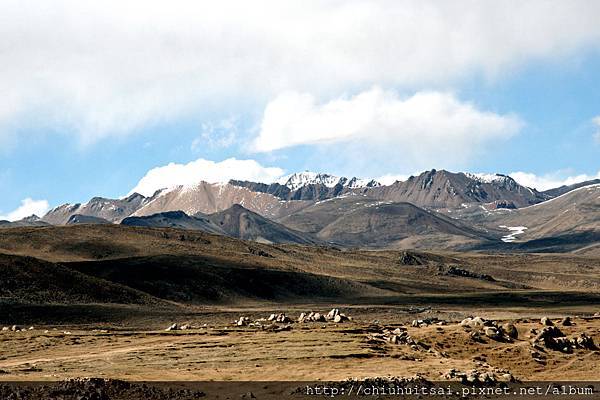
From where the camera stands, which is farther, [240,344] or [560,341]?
[560,341]

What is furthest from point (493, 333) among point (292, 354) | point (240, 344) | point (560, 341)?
point (240, 344)

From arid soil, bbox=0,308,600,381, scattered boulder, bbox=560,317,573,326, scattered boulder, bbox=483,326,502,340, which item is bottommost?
arid soil, bbox=0,308,600,381

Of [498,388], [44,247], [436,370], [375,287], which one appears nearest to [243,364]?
[436,370]

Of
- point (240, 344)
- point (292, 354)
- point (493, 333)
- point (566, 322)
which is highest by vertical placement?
point (566, 322)

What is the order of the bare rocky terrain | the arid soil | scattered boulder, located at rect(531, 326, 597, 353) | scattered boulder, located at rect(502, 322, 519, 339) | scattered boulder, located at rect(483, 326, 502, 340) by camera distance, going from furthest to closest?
scattered boulder, located at rect(502, 322, 519, 339) → scattered boulder, located at rect(483, 326, 502, 340) → scattered boulder, located at rect(531, 326, 597, 353) → the arid soil → the bare rocky terrain

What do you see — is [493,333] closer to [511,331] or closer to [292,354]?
[511,331]

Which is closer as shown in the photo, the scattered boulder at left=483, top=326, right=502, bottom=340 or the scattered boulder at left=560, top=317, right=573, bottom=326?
the scattered boulder at left=483, top=326, right=502, bottom=340

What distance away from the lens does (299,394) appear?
36344 millimetres

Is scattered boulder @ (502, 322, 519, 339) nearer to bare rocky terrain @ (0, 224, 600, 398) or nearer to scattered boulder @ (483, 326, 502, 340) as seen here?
bare rocky terrain @ (0, 224, 600, 398)

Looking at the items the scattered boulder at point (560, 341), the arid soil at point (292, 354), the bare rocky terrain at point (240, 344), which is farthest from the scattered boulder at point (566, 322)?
the scattered boulder at point (560, 341)

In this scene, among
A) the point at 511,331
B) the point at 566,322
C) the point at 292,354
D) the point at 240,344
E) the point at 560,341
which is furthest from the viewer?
the point at 566,322

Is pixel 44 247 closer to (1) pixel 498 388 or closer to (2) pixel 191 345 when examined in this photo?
(2) pixel 191 345

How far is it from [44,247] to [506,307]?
375ft

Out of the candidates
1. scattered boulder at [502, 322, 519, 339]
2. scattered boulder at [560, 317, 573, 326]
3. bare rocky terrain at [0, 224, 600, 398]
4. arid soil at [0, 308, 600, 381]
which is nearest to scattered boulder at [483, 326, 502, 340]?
bare rocky terrain at [0, 224, 600, 398]
